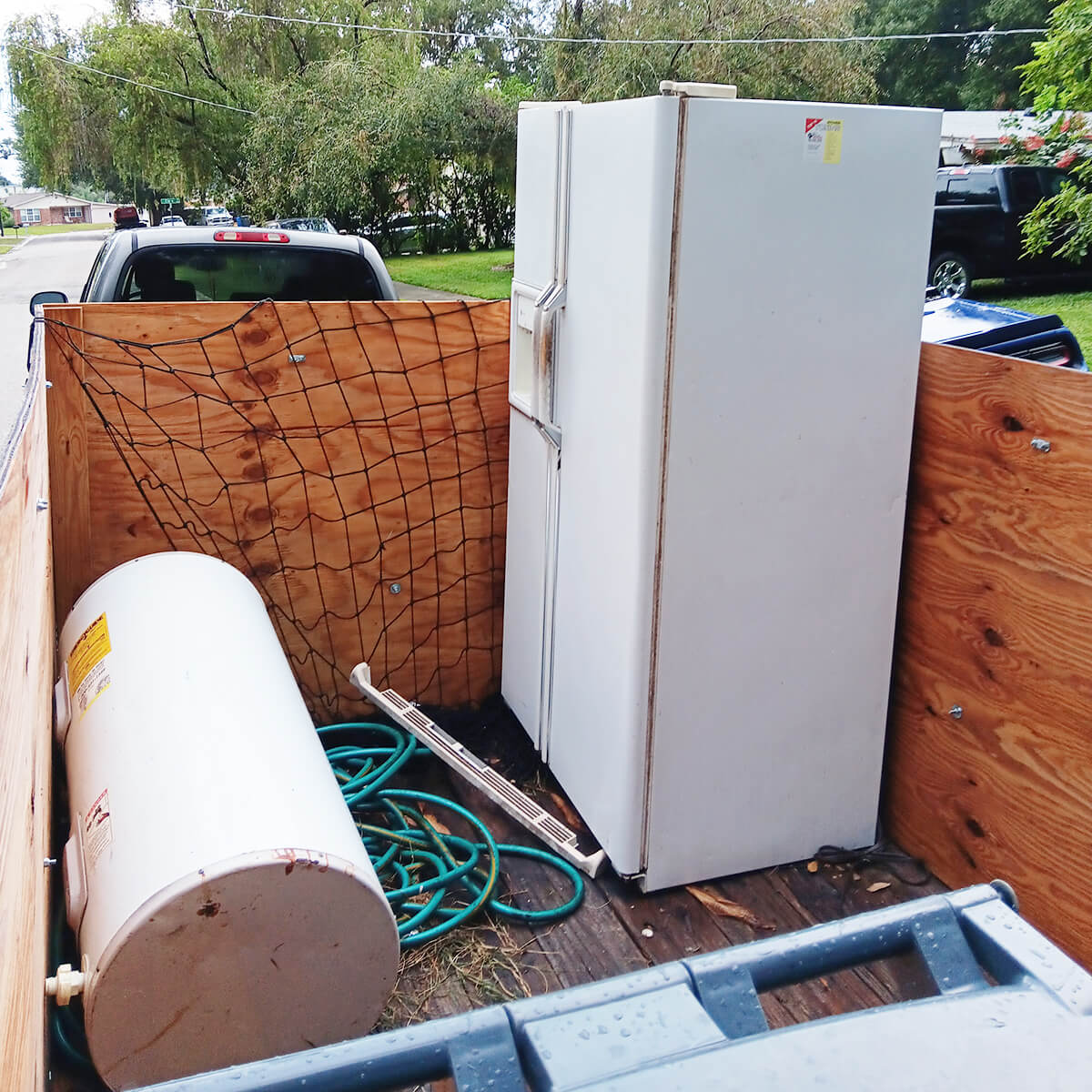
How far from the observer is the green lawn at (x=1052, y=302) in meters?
11.9

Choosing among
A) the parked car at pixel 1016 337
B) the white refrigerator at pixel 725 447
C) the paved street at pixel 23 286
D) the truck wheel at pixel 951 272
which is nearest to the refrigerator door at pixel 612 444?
Result: the white refrigerator at pixel 725 447

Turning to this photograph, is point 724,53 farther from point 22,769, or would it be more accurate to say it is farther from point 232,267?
point 22,769

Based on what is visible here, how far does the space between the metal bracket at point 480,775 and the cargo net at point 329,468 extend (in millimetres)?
251

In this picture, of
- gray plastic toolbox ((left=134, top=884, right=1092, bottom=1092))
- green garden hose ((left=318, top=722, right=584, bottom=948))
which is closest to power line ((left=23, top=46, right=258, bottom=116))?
green garden hose ((left=318, top=722, right=584, bottom=948))

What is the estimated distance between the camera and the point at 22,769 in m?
1.34

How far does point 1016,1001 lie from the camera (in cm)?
103

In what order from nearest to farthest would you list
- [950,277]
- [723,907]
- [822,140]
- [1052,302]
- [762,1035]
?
1. [762,1035]
2. [822,140]
3. [723,907]
4. [1052,302]
5. [950,277]

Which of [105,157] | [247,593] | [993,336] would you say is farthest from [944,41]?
[247,593]

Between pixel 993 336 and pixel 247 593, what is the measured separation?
282 cm

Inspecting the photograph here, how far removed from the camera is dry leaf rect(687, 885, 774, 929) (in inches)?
119

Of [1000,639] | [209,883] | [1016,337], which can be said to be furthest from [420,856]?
[1016,337]

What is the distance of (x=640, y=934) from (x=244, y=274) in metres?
3.43

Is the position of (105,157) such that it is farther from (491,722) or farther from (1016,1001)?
(1016,1001)

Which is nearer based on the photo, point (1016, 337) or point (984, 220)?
point (1016, 337)
